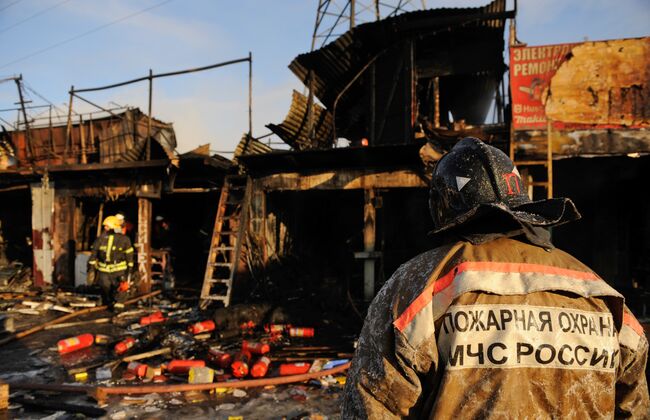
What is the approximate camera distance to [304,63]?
11.9 meters

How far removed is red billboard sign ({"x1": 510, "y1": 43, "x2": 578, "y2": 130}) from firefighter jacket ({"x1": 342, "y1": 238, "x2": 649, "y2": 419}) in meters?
8.11

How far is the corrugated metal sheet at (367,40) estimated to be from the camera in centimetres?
979

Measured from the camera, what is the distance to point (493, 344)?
54.9 inches

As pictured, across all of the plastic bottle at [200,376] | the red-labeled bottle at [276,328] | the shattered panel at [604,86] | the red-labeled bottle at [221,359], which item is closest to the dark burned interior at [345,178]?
the shattered panel at [604,86]

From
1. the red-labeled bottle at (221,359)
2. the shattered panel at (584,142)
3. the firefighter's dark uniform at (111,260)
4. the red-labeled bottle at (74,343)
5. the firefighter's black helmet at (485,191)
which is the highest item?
the shattered panel at (584,142)

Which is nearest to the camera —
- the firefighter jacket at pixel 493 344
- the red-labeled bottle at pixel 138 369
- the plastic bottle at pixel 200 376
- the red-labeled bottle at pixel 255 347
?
the firefighter jacket at pixel 493 344

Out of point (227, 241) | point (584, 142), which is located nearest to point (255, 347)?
point (227, 241)

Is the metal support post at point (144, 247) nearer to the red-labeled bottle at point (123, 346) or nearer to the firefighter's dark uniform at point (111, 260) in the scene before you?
the firefighter's dark uniform at point (111, 260)

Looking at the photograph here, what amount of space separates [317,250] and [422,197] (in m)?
3.72

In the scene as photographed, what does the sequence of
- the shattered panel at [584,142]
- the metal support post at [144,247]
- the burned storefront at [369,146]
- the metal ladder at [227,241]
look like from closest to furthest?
the shattered panel at [584,142] → the burned storefront at [369,146] → the metal ladder at [227,241] → the metal support post at [144,247]

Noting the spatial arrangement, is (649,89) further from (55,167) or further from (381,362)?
(55,167)

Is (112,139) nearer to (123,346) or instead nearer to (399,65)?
(123,346)

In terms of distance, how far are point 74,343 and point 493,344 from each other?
7838 millimetres

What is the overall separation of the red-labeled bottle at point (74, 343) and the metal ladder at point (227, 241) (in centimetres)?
253
